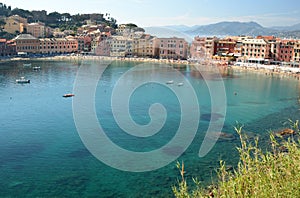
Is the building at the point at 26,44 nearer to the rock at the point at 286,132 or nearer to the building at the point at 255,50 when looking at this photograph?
the building at the point at 255,50

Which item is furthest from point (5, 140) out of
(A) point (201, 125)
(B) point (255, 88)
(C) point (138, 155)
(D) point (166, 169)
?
(B) point (255, 88)

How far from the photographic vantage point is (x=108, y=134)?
1172 cm

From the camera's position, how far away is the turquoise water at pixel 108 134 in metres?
7.85

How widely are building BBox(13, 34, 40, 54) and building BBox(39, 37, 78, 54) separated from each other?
2.08 ft

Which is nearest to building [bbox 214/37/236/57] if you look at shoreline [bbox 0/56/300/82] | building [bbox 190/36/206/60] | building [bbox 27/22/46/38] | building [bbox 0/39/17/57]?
building [bbox 190/36/206/60]

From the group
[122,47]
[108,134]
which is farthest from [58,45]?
[108,134]

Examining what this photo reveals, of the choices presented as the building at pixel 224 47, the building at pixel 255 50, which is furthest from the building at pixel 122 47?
the building at pixel 255 50

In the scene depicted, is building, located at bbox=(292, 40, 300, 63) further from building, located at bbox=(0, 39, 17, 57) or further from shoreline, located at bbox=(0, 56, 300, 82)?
building, located at bbox=(0, 39, 17, 57)

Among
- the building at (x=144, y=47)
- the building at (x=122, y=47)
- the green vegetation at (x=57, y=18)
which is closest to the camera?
the building at (x=144, y=47)

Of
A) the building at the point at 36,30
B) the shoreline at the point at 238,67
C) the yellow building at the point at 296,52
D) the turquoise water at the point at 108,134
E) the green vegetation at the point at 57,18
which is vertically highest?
the green vegetation at the point at 57,18

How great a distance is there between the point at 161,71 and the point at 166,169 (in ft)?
71.5

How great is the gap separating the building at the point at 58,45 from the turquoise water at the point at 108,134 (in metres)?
17.5

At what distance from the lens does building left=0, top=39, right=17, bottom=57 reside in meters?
37.5

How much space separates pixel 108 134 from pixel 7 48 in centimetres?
3128
